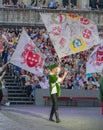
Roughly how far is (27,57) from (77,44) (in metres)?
2.53

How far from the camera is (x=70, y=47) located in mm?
26750

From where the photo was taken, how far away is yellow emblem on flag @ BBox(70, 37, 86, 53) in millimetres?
26688

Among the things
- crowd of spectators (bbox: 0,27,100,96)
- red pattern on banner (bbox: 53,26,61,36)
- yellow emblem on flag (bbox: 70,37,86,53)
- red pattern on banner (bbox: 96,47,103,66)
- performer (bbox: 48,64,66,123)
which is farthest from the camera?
crowd of spectators (bbox: 0,27,100,96)

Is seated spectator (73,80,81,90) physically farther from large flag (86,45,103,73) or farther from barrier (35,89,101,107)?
large flag (86,45,103,73)

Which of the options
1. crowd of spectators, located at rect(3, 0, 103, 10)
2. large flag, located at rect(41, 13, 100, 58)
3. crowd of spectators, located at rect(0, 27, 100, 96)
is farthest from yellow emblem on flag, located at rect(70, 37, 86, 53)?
crowd of spectators, located at rect(3, 0, 103, 10)

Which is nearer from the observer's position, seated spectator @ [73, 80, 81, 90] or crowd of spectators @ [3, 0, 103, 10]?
seated spectator @ [73, 80, 81, 90]

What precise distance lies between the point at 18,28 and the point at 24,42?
40.3ft

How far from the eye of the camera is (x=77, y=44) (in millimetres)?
26938

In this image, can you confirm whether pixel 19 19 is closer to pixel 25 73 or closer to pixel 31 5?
pixel 31 5

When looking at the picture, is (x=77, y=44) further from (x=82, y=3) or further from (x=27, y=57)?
(x=82, y=3)

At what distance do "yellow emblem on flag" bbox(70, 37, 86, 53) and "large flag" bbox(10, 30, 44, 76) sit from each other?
1.82 meters

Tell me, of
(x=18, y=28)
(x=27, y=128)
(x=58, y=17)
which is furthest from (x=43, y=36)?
(x=27, y=128)

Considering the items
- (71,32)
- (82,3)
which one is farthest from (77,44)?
(82,3)

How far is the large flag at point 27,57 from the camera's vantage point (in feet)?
89.7
